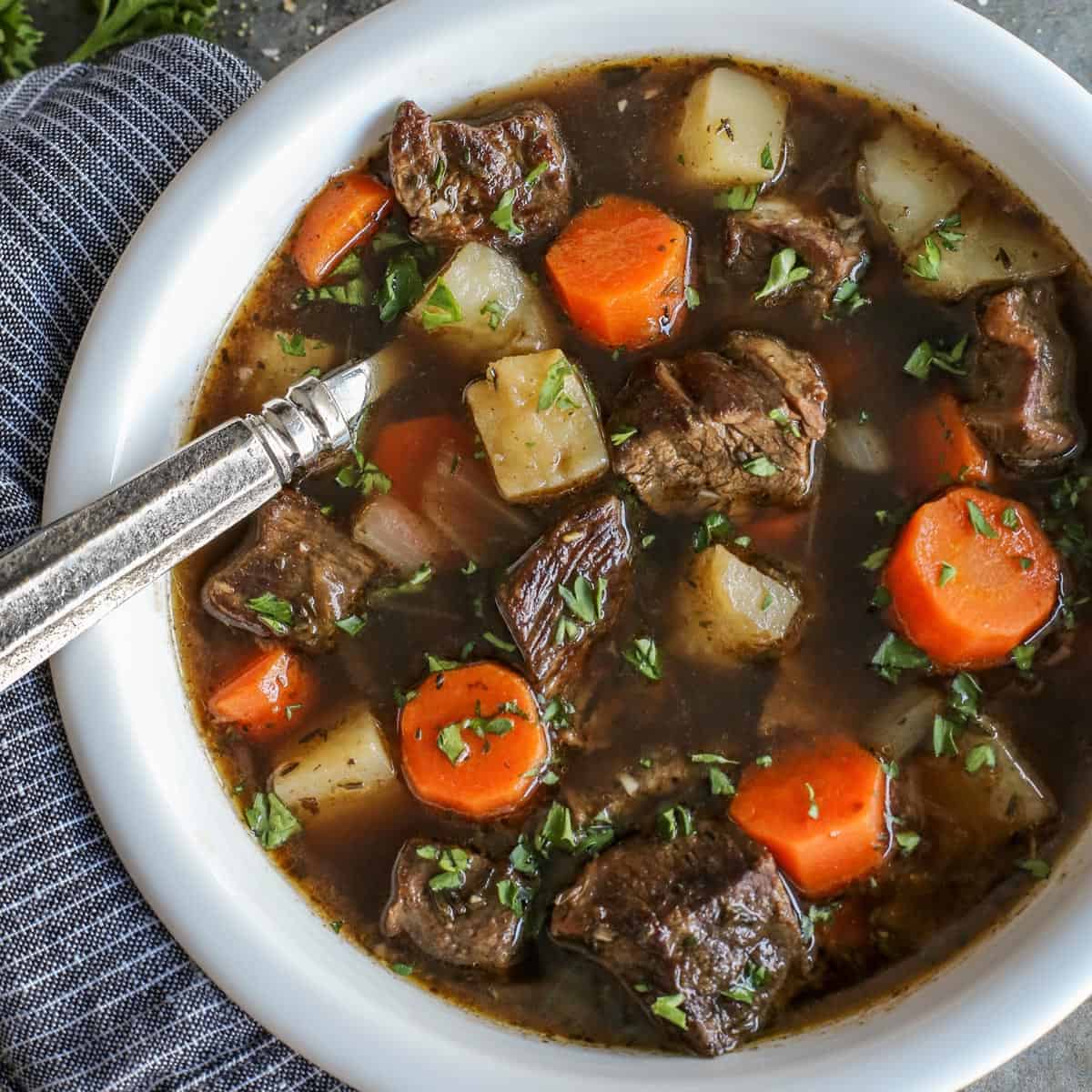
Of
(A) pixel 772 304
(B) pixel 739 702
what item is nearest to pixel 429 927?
(B) pixel 739 702

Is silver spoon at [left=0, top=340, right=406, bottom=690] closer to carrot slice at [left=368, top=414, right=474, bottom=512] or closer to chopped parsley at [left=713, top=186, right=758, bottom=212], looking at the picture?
carrot slice at [left=368, top=414, right=474, bottom=512]

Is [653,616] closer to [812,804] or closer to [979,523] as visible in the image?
[812,804]

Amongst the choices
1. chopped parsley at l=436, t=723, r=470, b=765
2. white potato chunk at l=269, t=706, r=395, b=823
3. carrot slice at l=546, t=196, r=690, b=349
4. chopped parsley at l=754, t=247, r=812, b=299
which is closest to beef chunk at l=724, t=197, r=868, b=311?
chopped parsley at l=754, t=247, r=812, b=299

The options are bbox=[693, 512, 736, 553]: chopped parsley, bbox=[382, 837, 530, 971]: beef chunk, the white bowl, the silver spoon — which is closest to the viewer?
the silver spoon

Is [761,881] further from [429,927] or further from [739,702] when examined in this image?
[429,927]

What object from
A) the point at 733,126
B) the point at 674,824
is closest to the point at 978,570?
the point at 674,824

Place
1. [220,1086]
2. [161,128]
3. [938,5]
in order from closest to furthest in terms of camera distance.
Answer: [938,5] < [220,1086] < [161,128]
